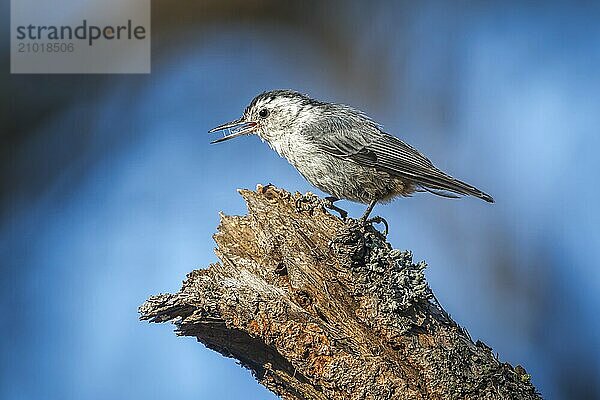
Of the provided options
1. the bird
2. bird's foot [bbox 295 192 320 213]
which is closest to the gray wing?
the bird

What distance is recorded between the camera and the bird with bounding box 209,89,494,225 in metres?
2.03

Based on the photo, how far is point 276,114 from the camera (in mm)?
2184

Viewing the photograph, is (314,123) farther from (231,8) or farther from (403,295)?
(231,8)

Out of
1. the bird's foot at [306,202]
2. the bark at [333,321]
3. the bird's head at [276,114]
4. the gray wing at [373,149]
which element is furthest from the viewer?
the bird's head at [276,114]

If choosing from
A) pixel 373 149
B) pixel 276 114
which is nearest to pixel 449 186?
pixel 373 149

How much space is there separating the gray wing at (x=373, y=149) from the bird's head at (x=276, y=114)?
0.06m

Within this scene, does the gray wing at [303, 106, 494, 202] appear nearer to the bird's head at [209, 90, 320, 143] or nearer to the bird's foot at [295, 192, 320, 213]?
the bird's head at [209, 90, 320, 143]

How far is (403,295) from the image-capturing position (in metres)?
1.53

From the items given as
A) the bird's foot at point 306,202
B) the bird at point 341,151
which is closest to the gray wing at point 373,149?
the bird at point 341,151

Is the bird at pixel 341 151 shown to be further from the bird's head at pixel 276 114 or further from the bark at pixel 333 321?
the bark at pixel 333 321

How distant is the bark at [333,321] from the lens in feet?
4.72

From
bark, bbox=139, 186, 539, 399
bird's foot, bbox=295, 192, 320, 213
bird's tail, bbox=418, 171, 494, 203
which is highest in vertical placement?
bird's tail, bbox=418, 171, 494, 203

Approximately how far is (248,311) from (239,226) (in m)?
0.28

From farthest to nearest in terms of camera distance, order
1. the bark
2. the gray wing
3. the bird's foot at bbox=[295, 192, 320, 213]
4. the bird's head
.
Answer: the bird's head, the gray wing, the bird's foot at bbox=[295, 192, 320, 213], the bark
